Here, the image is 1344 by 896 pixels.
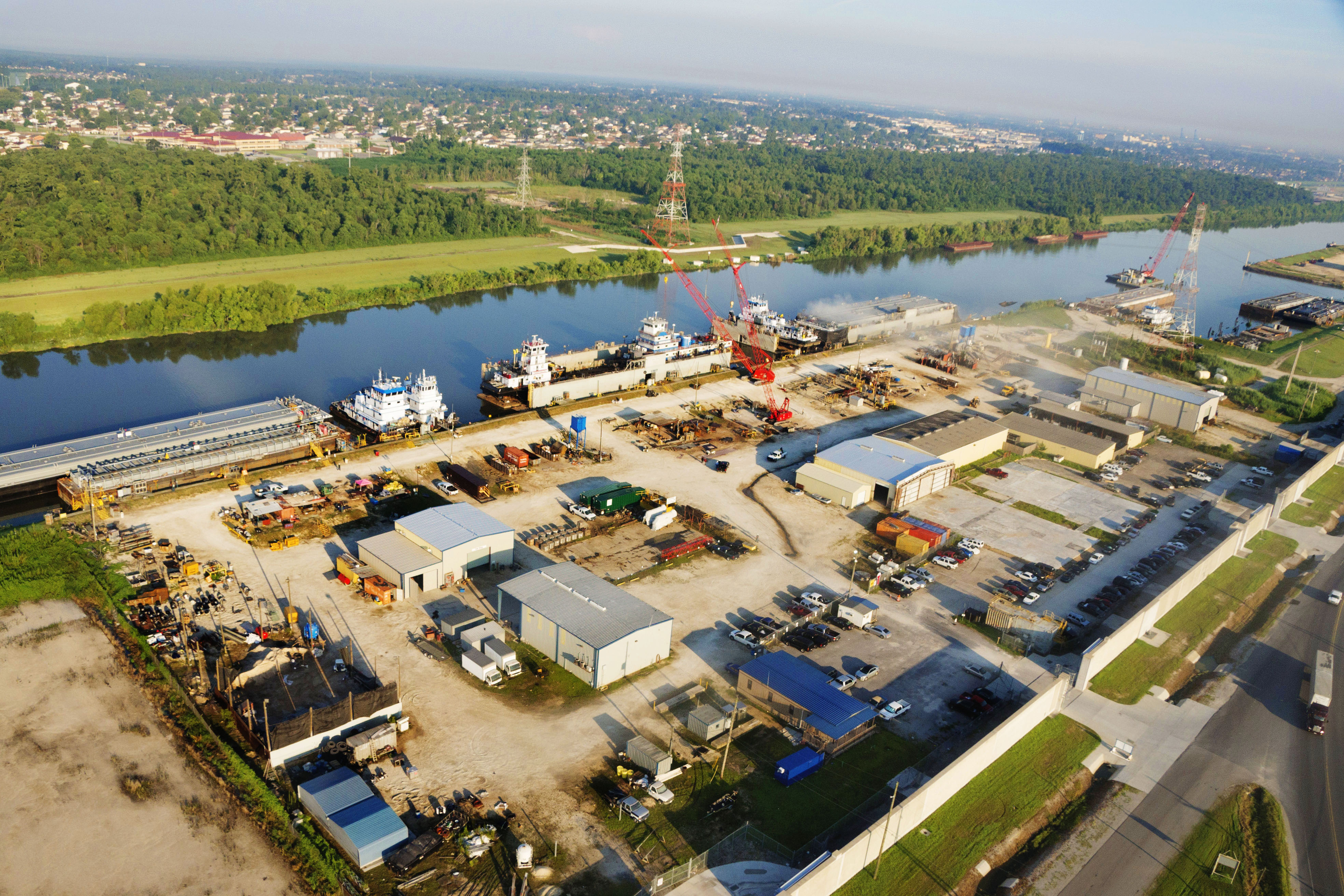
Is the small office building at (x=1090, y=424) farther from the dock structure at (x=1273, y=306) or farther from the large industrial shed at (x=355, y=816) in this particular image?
the dock structure at (x=1273, y=306)

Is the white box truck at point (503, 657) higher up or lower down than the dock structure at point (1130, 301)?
lower down

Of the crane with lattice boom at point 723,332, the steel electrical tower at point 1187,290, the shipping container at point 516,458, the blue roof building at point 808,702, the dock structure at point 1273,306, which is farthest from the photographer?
the dock structure at point 1273,306

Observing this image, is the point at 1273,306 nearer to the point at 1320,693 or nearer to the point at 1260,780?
the point at 1320,693

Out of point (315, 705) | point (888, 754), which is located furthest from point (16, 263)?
point (888, 754)

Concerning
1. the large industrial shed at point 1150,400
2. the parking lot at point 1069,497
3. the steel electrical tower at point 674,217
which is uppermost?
the steel electrical tower at point 674,217

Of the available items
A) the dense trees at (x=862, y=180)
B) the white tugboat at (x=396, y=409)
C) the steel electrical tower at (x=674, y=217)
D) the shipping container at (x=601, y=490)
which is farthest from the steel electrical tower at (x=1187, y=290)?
the white tugboat at (x=396, y=409)

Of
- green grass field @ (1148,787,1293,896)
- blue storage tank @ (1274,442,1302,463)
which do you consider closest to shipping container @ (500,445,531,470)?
green grass field @ (1148,787,1293,896)

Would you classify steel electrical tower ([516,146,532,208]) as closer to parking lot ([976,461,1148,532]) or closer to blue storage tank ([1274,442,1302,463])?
parking lot ([976,461,1148,532])
